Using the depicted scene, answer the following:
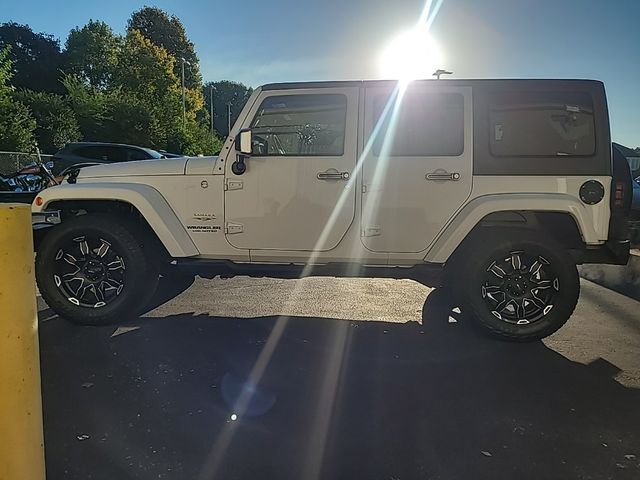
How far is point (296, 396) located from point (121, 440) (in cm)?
109

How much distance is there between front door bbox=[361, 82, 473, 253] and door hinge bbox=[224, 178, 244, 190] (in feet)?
3.59

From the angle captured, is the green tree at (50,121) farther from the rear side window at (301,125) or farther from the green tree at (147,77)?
the rear side window at (301,125)

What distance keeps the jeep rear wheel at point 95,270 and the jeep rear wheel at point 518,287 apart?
2858 millimetres

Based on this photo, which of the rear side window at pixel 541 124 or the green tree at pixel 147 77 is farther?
the green tree at pixel 147 77

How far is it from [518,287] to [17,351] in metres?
3.78

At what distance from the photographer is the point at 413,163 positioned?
4367 mm

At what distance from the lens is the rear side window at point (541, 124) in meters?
4.32

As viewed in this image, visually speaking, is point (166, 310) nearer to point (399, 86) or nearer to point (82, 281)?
point (82, 281)

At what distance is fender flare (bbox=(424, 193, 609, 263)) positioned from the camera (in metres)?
4.22

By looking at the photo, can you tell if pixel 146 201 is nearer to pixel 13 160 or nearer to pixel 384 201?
pixel 384 201

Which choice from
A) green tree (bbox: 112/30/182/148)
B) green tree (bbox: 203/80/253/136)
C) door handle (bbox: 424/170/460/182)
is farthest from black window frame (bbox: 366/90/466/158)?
green tree (bbox: 203/80/253/136)

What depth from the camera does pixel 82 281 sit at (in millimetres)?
4637

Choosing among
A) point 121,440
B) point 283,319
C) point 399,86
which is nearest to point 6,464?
point 121,440

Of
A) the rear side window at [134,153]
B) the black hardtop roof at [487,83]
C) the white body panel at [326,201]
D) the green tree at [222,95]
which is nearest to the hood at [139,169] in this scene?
the white body panel at [326,201]
